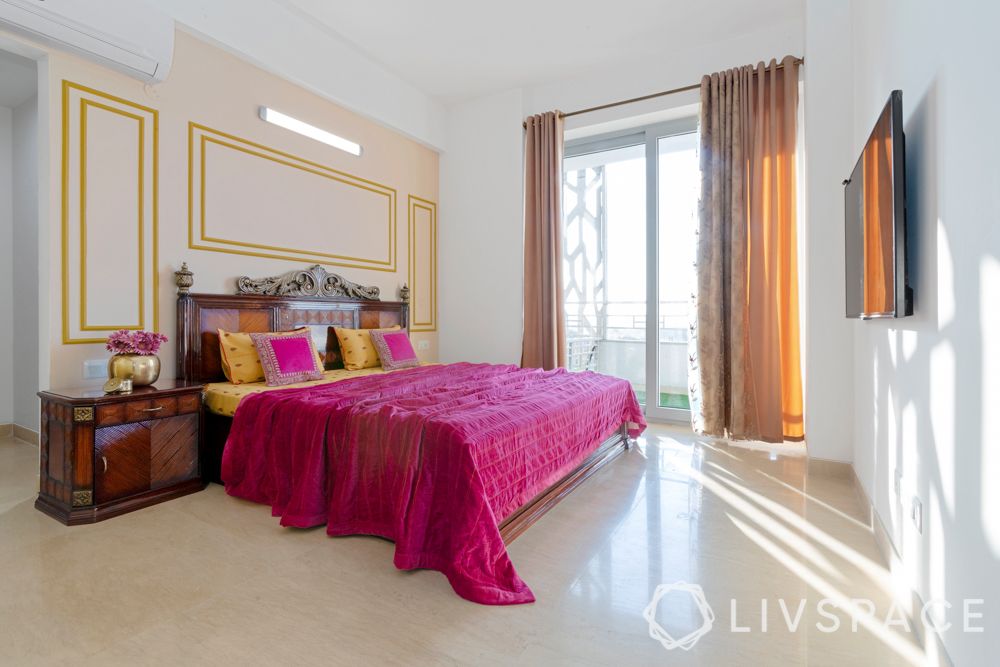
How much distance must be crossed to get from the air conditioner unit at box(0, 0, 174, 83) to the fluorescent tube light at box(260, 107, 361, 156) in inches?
30.3

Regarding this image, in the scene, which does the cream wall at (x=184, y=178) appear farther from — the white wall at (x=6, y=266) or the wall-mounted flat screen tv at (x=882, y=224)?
the wall-mounted flat screen tv at (x=882, y=224)

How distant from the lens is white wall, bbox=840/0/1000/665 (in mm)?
1095

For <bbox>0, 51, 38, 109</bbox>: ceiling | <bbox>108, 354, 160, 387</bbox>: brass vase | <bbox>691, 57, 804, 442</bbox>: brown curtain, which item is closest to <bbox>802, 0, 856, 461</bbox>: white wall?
<bbox>691, 57, 804, 442</bbox>: brown curtain

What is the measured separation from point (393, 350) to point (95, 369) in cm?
204

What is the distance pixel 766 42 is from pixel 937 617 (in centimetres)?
418

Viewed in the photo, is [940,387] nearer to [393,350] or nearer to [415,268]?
[393,350]

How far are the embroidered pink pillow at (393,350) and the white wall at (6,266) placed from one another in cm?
299

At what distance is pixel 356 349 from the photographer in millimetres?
4176

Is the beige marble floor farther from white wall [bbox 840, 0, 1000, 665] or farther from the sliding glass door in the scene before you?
the sliding glass door

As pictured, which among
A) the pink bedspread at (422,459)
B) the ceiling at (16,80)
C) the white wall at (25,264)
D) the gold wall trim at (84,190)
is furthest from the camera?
the white wall at (25,264)

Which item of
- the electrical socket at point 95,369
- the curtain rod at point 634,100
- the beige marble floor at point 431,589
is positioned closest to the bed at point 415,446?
the beige marble floor at point 431,589

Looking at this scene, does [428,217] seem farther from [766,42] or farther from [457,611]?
[457,611]

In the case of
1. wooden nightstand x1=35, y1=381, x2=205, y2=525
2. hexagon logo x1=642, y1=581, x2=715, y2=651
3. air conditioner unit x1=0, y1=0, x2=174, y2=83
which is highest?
air conditioner unit x1=0, y1=0, x2=174, y2=83

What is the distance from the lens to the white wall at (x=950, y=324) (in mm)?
1095
